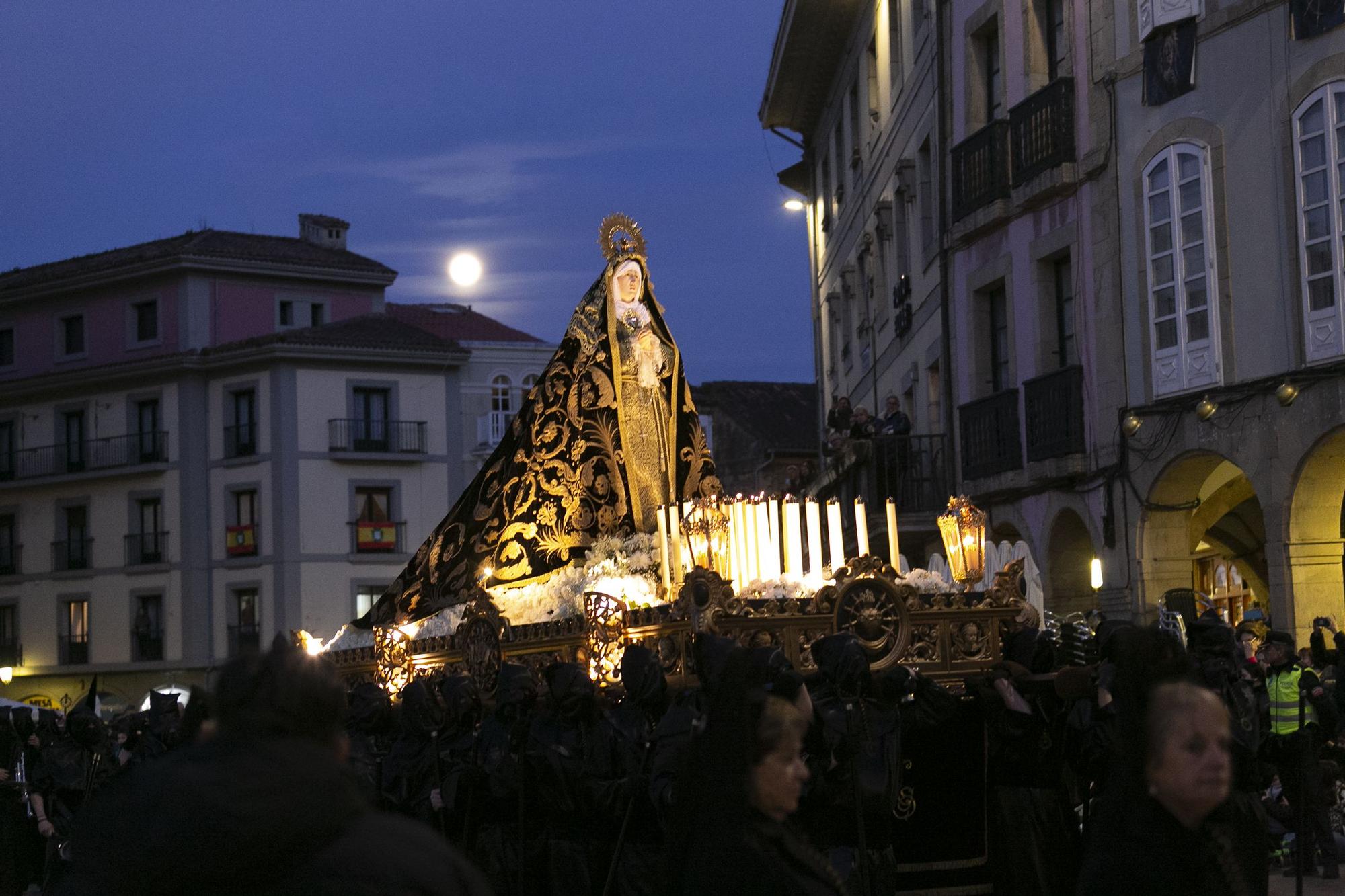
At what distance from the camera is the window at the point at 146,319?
159ft

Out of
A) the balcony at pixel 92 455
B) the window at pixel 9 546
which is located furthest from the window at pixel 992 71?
the window at pixel 9 546

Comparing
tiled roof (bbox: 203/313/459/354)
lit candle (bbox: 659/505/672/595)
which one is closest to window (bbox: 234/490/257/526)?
tiled roof (bbox: 203/313/459/354)

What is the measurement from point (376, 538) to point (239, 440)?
4.21m

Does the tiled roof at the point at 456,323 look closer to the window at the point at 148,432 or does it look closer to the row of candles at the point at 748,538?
the window at the point at 148,432

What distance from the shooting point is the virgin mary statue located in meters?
11.8

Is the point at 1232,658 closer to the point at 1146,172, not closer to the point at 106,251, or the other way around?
the point at 1146,172

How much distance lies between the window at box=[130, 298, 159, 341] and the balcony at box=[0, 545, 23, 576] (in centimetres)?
650

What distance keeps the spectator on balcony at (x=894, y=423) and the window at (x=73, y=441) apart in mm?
30377

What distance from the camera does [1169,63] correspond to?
18.0 metres

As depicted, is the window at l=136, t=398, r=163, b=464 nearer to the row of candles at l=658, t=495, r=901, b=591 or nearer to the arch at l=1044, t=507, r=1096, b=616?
the arch at l=1044, t=507, r=1096, b=616

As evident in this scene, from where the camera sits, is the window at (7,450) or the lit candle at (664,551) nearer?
the lit candle at (664,551)

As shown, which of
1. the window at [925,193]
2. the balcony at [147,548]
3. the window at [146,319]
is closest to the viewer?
the window at [925,193]

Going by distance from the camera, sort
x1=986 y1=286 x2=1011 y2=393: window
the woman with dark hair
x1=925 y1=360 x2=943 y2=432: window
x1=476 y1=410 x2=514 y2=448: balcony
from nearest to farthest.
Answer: the woman with dark hair, x1=986 y1=286 x2=1011 y2=393: window, x1=925 y1=360 x2=943 y2=432: window, x1=476 y1=410 x2=514 y2=448: balcony

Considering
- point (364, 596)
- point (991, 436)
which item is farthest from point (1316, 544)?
point (364, 596)
